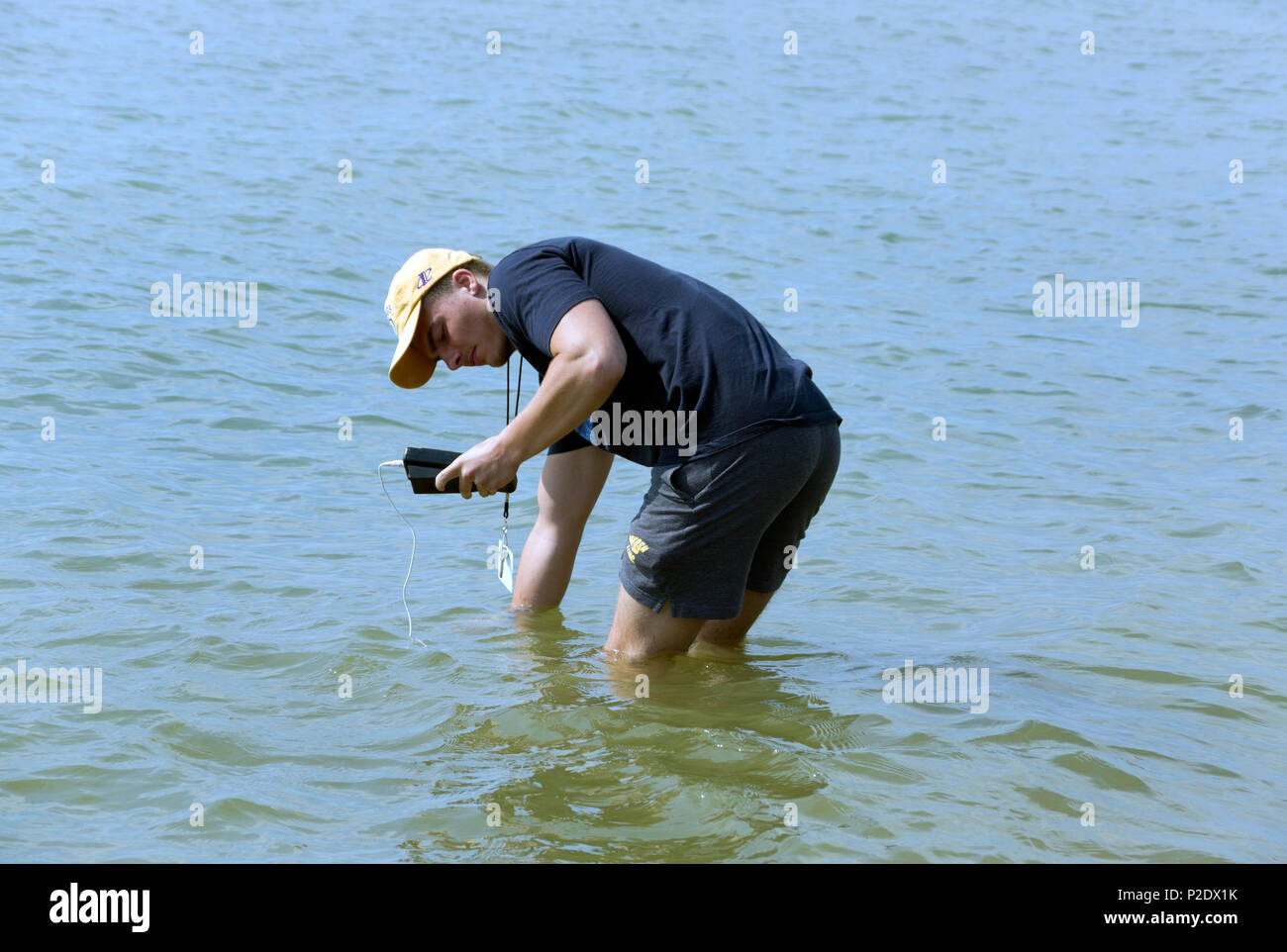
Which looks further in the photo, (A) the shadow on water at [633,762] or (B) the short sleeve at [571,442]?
(B) the short sleeve at [571,442]

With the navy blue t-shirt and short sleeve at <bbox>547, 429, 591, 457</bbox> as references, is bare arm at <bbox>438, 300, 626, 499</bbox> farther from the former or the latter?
short sleeve at <bbox>547, 429, 591, 457</bbox>

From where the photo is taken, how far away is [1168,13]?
27703 millimetres

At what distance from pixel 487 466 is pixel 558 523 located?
1.23 m

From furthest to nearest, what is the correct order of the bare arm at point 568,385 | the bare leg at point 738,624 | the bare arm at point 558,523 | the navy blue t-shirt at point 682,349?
the bare arm at point 558,523, the bare leg at point 738,624, the navy blue t-shirt at point 682,349, the bare arm at point 568,385

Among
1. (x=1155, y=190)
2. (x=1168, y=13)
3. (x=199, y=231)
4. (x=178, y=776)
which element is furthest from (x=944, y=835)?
(x=1168, y=13)

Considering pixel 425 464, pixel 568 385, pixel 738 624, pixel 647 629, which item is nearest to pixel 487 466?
pixel 568 385

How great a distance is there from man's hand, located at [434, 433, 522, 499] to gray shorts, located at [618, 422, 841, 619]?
1.68 feet

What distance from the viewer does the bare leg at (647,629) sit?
14.6 feet

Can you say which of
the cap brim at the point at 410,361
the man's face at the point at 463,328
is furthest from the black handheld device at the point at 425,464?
the man's face at the point at 463,328

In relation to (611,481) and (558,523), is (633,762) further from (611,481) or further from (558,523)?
(611,481)

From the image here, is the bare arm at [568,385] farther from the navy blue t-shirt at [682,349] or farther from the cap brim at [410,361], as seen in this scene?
the cap brim at [410,361]

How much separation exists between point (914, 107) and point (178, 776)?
18.5 metres

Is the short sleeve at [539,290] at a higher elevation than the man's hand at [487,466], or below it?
higher

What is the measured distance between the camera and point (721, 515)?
4.16m
